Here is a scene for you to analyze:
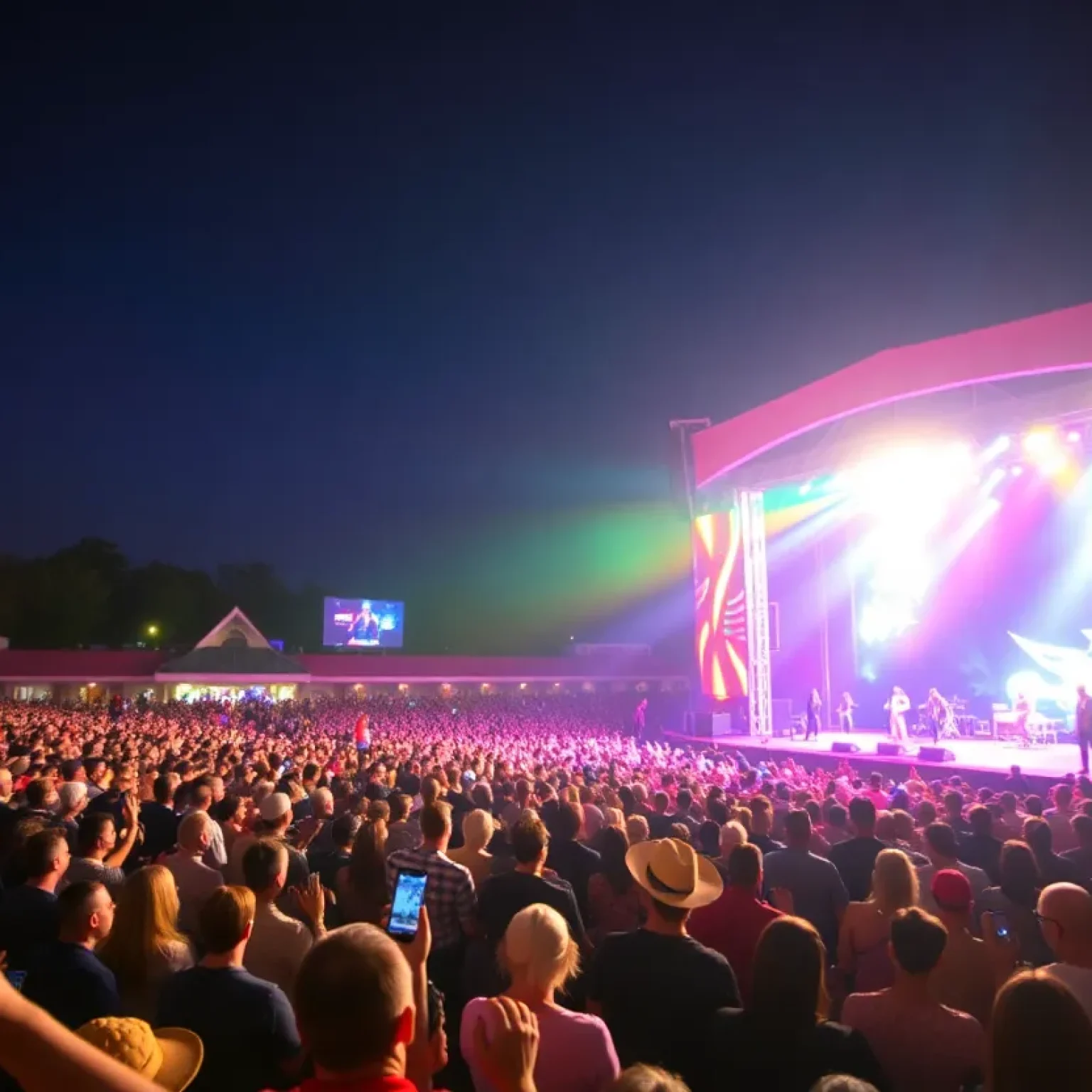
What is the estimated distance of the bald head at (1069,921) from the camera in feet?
11.3

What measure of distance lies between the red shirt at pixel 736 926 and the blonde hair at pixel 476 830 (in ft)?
5.53

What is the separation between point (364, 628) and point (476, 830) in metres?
54.6

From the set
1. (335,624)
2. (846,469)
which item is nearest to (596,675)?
(335,624)

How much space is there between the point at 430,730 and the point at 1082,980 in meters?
23.6

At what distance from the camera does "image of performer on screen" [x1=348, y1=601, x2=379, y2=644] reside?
57.9 metres

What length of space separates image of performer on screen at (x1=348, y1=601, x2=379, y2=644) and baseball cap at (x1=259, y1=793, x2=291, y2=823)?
5278 centimetres

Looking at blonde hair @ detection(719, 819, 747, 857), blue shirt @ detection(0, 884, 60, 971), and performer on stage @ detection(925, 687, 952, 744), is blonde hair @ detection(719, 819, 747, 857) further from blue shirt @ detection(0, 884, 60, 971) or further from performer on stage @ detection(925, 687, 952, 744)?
performer on stage @ detection(925, 687, 952, 744)

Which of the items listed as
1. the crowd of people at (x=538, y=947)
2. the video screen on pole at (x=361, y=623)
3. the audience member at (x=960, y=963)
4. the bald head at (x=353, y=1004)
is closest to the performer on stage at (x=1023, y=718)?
the crowd of people at (x=538, y=947)

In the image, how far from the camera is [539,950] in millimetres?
2770

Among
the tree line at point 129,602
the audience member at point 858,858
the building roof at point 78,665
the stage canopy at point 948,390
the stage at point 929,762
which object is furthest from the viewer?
the tree line at point 129,602

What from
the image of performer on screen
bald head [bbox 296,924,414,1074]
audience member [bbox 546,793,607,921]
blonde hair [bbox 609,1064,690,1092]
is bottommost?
audience member [bbox 546,793,607,921]

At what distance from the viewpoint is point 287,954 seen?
12.3 feet

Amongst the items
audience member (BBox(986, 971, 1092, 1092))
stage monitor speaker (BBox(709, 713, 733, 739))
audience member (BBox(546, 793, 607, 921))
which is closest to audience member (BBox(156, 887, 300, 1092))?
audience member (BBox(986, 971, 1092, 1092))

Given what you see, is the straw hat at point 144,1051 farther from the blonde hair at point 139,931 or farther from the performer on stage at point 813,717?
the performer on stage at point 813,717
